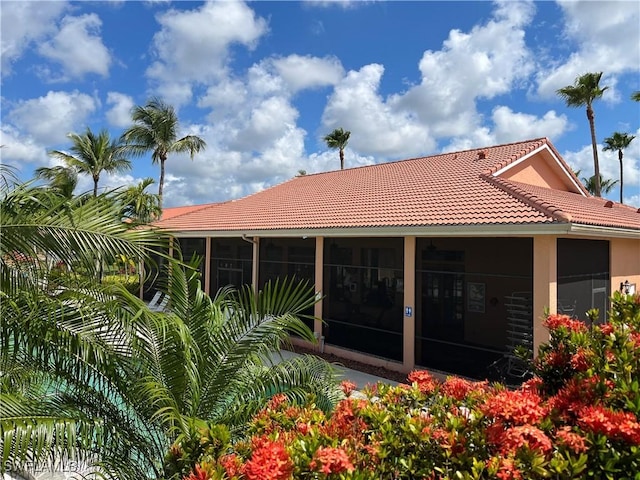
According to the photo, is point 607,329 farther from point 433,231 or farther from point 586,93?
point 586,93

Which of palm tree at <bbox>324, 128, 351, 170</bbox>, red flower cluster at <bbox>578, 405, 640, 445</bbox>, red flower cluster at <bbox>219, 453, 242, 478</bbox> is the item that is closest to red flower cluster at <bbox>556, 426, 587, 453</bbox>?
red flower cluster at <bbox>578, 405, 640, 445</bbox>

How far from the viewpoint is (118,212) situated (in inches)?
190

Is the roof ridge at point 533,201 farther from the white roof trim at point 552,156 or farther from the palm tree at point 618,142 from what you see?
the palm tree at point 618,142

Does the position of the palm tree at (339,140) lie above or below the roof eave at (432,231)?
above

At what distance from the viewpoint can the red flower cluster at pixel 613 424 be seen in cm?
251

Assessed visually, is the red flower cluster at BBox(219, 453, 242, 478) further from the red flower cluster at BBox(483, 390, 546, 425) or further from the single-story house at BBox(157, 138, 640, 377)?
the single-story house at BBox(157, 138, 640, 377)

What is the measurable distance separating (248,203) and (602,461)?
2177cm

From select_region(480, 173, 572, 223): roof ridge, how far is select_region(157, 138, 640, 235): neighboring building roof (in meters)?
0.02

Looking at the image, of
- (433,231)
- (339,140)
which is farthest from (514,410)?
(339,140)

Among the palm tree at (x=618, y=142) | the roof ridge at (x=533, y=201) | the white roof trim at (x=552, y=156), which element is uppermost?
the palm tree at (x=618, y=142)

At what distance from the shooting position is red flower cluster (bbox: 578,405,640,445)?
251 centimetres

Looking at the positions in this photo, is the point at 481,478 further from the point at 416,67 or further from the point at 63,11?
the point at 416,67

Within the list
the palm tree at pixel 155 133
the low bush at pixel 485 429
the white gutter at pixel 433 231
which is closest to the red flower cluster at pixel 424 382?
the low bush at pixel 485 429

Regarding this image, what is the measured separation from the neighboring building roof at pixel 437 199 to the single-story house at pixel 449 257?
76 mm
